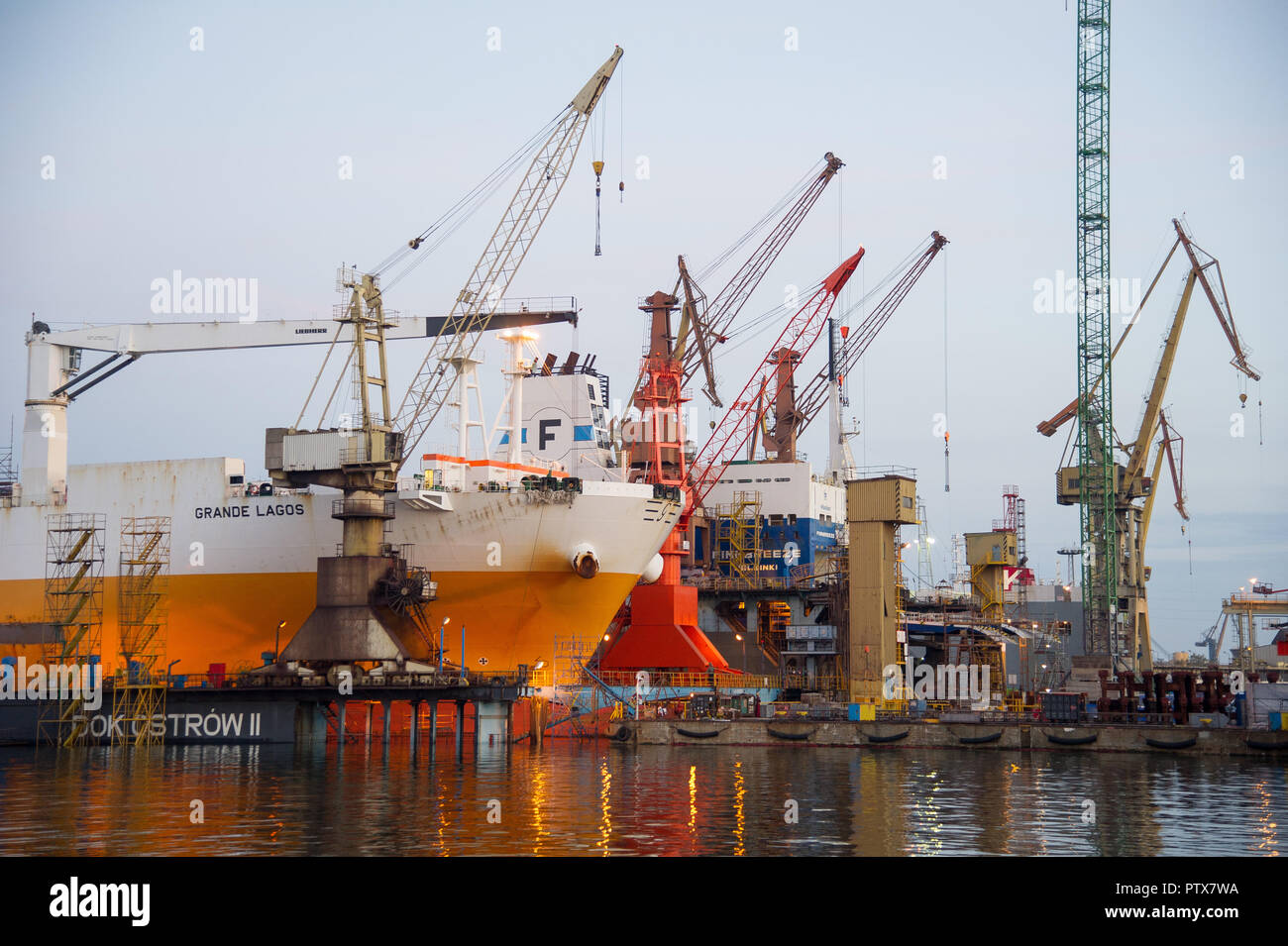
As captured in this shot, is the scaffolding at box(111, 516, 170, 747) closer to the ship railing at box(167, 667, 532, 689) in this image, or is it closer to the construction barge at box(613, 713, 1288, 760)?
the ship railing at box(167, 667, 532, 689)

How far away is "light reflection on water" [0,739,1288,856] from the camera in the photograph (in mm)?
31125

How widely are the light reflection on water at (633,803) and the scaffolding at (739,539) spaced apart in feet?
119

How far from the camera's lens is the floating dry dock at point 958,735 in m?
56.3

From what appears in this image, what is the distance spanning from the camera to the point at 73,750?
57281 mm

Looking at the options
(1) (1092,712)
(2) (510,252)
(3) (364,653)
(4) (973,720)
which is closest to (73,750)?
(3) (364,653)

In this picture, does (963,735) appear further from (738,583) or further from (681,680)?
(738,583)

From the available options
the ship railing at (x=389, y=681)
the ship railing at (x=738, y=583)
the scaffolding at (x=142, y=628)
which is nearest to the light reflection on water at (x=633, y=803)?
the scaffolding at (x=142, y=628)

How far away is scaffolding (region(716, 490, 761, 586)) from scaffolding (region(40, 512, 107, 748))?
41589 mm

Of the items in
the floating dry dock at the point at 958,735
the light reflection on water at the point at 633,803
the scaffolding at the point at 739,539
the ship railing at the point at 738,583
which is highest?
the scaffolding at the point at 739,539

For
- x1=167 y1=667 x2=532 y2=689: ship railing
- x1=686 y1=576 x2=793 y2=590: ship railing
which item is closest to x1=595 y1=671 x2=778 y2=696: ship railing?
x1=686 y1=576 x2=793 y2=590: ship railing

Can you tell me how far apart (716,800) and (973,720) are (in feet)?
80.8

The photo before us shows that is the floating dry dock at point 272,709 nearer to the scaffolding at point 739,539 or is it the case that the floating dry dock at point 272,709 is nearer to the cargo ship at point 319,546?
the cargo ship at point 319,546
